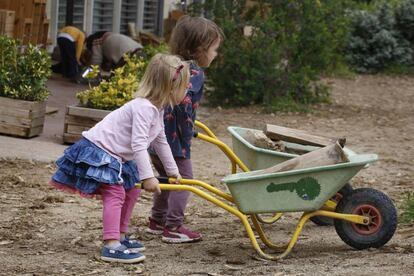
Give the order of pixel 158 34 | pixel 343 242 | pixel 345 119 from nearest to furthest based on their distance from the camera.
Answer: pixel 343 242, pixel 345 119, pixel 158 34

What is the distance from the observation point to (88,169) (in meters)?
5.61

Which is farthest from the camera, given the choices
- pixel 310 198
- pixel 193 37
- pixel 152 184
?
pixel 193 37

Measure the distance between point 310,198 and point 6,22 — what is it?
25.6 feet

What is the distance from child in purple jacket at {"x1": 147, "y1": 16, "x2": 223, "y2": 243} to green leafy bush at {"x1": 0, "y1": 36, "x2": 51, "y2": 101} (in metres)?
3.55

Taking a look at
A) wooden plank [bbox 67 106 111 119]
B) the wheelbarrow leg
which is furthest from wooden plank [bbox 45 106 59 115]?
the wheelbarrow leg

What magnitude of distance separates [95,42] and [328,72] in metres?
6.35

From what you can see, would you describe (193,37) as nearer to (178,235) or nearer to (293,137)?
(293,137)

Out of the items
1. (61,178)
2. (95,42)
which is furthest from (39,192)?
(95,42)

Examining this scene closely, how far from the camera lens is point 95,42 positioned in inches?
582

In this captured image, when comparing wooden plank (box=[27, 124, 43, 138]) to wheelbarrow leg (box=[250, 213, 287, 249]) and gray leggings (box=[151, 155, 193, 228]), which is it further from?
wheelbarrow leg (box=[250, 213, 287, 249])

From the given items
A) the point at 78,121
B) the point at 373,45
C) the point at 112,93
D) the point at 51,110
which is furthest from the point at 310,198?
the point at 373,45

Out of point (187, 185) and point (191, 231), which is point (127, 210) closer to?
point (187, 185)

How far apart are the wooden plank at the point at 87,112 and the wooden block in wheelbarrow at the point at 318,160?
12.1ft

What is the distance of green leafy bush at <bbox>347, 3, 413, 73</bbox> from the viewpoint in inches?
833
